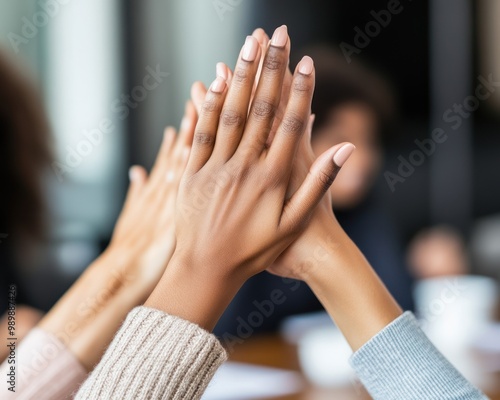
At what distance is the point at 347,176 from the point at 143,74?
4.11 ft

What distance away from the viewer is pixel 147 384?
467 mm

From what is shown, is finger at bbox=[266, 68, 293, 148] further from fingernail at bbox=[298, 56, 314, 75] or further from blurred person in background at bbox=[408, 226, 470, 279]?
blurred person in background at bbox=[408, 226, 470, 279]

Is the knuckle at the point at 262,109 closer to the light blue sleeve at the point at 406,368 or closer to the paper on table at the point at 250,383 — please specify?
the light blue sleeve at the point at 406,368

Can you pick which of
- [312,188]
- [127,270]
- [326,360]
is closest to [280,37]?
[312,188]

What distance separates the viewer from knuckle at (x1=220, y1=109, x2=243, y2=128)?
0.57 m

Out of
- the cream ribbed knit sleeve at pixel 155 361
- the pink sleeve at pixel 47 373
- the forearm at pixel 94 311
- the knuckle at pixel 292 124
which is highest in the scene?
the knuckle at pixel 292 124

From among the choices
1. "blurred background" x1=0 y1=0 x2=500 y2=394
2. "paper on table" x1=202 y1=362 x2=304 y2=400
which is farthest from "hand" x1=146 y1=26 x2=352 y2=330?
"blurred background" x1=0 y1=0 x2=500 y2=394

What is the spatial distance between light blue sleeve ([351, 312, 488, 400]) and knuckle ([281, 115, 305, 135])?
193 millimetres

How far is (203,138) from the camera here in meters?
0.57

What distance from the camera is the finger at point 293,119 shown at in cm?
58

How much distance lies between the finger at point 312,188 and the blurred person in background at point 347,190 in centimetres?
104

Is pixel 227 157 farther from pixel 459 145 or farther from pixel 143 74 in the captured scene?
pixel 459 145

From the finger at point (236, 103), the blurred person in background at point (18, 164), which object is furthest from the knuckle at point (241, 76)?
the blurred person in background at point (18, 164)

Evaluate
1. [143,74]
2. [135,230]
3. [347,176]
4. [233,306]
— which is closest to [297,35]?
[143,74]
